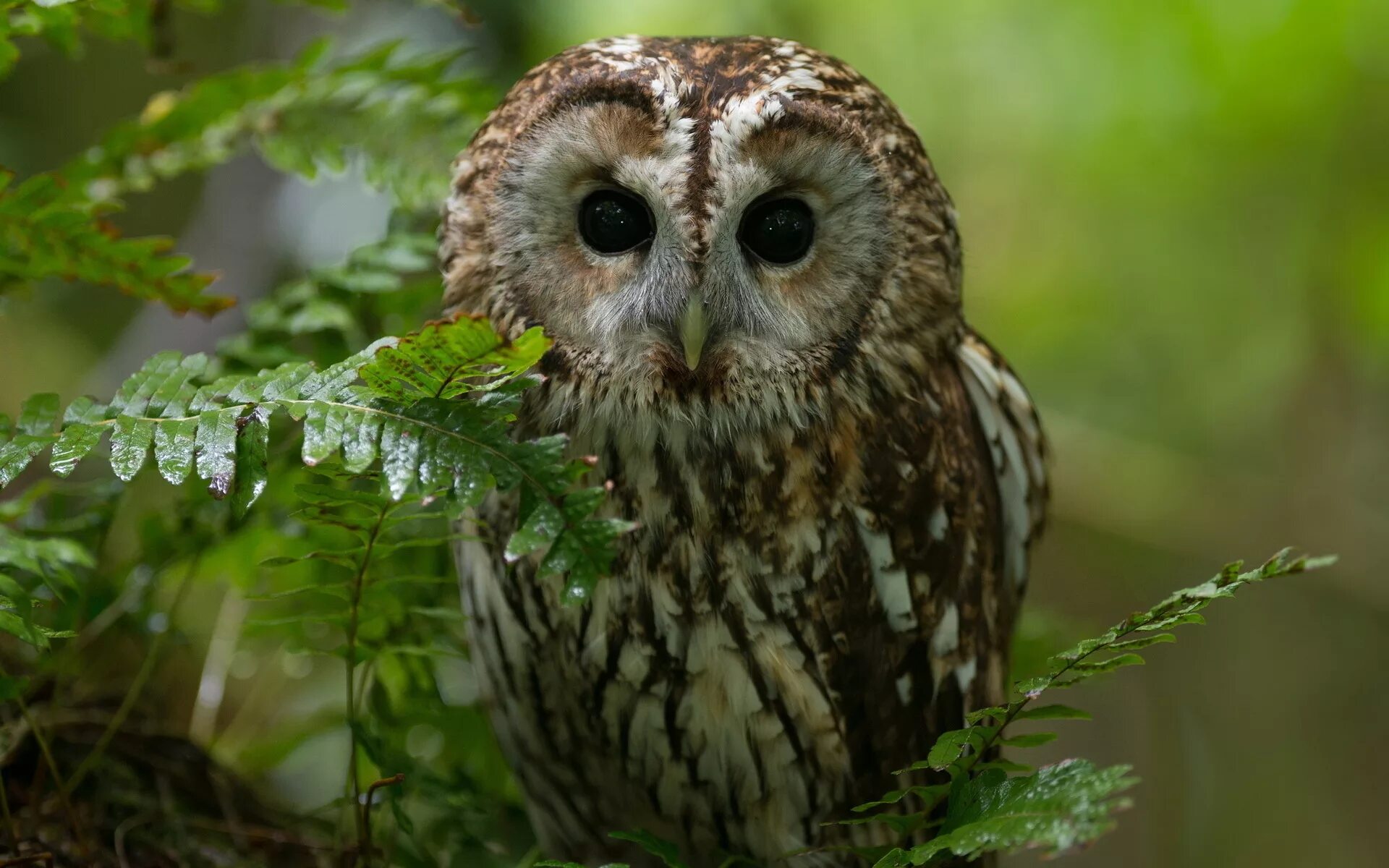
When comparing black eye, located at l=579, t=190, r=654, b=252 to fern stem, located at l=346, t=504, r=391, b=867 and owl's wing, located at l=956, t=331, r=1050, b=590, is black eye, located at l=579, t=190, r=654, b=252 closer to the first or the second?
fern stem, located at l=346, t=504, r=391, b=867

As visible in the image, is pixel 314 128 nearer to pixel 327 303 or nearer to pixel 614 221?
pixel 327 303

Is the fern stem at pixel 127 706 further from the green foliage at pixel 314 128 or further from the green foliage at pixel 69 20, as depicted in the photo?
the green foliage at pixel 69 20

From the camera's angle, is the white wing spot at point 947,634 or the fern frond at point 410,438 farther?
the white wing spot at point 947,634

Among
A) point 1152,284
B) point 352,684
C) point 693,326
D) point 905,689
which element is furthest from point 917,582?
point 1152,284

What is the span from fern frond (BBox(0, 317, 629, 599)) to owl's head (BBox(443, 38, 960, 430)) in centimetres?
34

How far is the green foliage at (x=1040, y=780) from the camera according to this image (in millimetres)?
954

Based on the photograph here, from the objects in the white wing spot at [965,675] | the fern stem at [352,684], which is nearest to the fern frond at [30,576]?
the fern stem at [352,684]

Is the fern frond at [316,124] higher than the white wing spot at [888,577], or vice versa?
the fern frond at [316,124]

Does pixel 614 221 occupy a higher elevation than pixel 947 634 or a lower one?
higher

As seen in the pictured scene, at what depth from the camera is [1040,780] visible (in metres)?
1.06

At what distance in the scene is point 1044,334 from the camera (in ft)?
12.7

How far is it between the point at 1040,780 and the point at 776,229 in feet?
2.52

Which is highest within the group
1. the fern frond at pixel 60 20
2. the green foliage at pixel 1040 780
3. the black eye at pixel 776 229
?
the fern frond at pixel 60 20

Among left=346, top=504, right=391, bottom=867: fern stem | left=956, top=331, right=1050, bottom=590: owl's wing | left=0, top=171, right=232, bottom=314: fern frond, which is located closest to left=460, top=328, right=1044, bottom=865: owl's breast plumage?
left=956, top=331, right=1050, bottom=590: owl's wing
